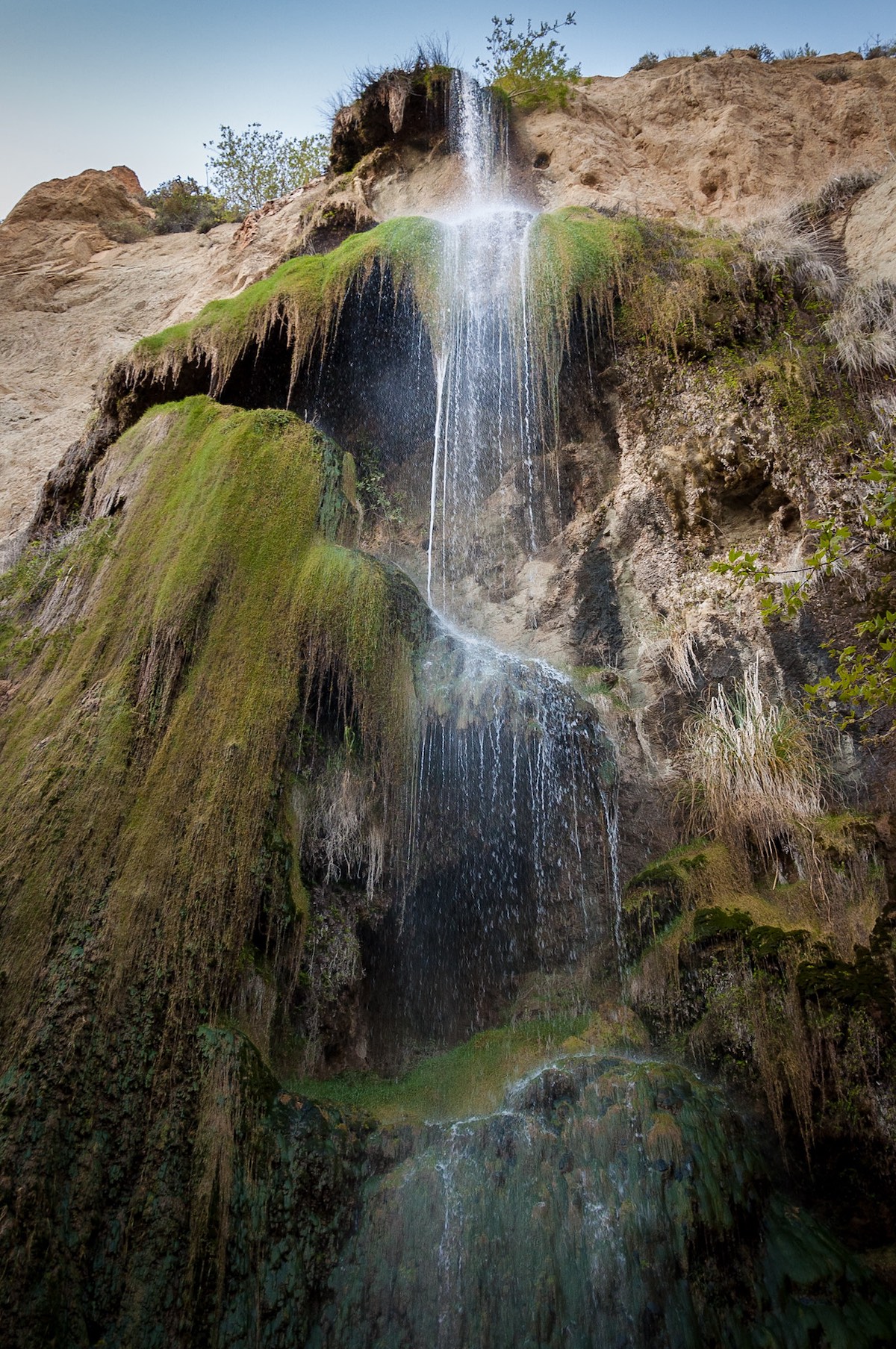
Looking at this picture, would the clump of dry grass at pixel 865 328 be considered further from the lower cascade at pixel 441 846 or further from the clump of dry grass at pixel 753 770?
the clump of dry grass at pixel 753 770

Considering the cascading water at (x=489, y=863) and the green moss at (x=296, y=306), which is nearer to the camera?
the cascading water at (x=489, y=863)

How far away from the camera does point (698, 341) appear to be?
845 centimetres

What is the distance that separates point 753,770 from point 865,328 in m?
5.01

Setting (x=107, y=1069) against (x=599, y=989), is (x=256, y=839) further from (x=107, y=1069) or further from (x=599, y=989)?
(x=599, y=989)

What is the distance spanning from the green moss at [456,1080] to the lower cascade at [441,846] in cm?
4

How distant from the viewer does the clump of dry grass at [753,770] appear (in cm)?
568

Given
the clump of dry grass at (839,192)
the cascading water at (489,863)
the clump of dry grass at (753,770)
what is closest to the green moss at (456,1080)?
the cascading water at (489,863)

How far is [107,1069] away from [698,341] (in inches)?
332

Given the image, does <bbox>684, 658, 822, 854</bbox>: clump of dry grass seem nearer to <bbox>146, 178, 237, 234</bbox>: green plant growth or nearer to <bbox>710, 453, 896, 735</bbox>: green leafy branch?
<bbox>710, 453, 896, 735</bbox>: green leafy branch

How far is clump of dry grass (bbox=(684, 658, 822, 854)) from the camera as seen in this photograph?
5.68 metres

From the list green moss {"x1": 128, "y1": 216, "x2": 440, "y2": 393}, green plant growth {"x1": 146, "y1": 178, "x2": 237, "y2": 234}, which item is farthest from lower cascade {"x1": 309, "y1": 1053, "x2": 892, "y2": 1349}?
green plant growth {"x1": 146, "y1": 178, "x2": 237, "y2": 234}

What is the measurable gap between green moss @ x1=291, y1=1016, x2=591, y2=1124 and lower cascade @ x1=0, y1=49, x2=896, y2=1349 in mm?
44

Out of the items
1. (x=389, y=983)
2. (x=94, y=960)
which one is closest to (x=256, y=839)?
(x=94, y=960)

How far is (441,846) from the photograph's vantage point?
253 inches
